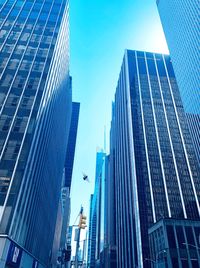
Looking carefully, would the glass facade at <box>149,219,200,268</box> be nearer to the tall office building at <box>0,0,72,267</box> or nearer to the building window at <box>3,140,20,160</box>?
the tall office building at <box>0,0,72,267</box>

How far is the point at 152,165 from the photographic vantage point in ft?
463

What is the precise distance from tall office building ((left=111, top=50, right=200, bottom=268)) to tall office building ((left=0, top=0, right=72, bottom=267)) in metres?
77.7

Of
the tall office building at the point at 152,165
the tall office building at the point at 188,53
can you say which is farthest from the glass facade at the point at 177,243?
the tall office building at the point at 188,53

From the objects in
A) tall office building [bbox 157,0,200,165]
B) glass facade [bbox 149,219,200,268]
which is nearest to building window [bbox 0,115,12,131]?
glass facade [bbox 149,219,200,268]

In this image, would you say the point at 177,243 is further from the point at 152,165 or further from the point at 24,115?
the point at 24,115

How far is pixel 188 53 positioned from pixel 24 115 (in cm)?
9546

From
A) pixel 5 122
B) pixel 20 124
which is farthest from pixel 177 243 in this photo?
pixel 5 122

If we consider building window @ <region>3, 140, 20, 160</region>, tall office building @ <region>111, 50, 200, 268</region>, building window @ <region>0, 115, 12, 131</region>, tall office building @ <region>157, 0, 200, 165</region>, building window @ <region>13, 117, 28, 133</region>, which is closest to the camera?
building window @ <region>3, 140, 20, 160</region>

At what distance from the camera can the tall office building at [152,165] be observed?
403ft

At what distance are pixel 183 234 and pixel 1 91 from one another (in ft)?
245

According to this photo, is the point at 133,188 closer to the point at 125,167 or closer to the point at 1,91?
the point at 125,167

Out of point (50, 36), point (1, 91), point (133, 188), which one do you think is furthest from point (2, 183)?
point (133, 188)

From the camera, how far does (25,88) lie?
171 ft

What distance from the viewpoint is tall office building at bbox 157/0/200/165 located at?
105938mm
